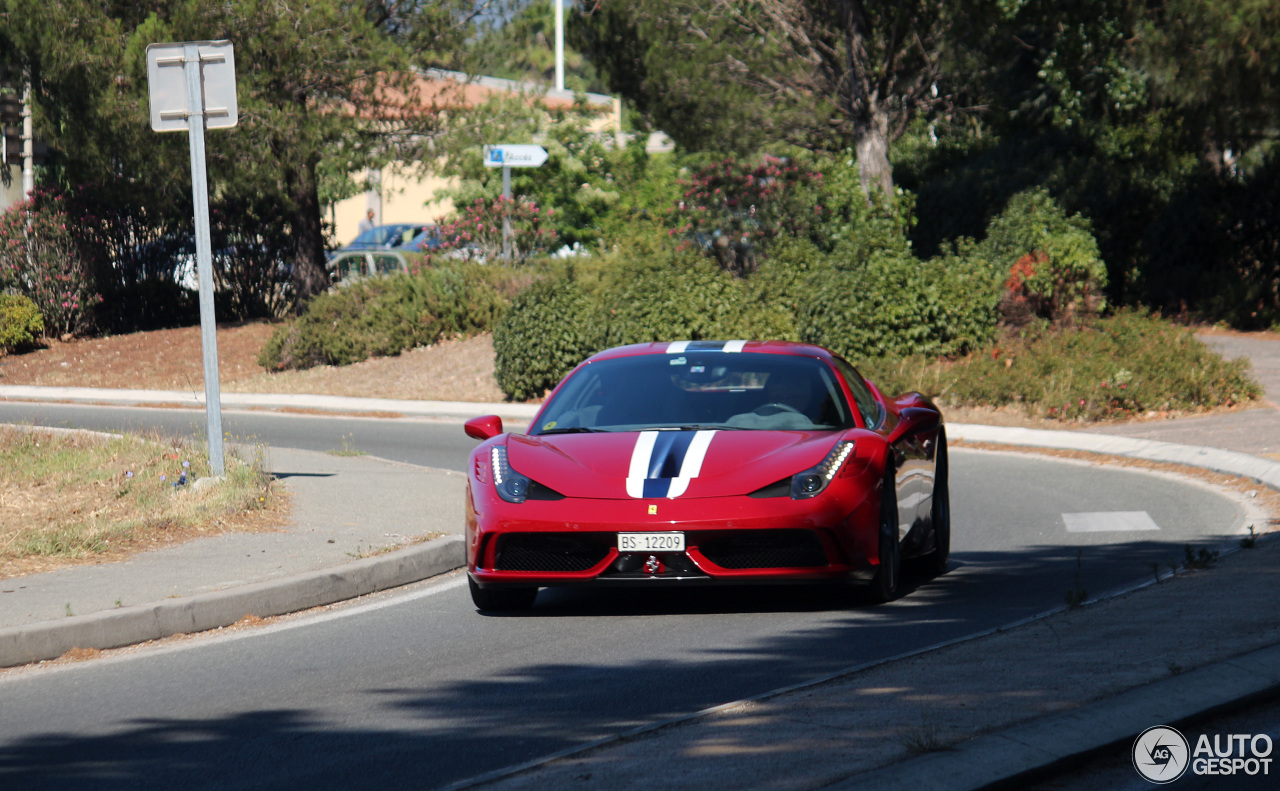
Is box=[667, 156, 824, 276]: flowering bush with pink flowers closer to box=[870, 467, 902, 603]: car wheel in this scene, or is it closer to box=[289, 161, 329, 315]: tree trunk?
box=[289, 161, 329, 315]: tree trunk

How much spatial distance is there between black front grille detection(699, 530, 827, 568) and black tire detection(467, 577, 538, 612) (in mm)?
1092

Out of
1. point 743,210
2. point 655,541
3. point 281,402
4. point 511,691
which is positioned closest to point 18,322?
point 281,402

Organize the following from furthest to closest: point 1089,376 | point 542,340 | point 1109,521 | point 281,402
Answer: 1. point 281,402
2. point 542,340
3. point 1089,376
4. point 1109,521

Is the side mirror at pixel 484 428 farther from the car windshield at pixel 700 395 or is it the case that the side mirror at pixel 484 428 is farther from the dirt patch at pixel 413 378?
the dirt patch at pixel 413 378

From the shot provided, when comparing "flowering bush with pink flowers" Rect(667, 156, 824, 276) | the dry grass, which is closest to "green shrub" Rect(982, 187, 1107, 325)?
"flowering bush with pink flowers" Rect(667, 156, 824, 276)

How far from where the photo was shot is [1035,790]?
4.61m

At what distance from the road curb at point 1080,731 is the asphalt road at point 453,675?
784 millimetres

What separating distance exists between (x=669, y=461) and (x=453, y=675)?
160cm

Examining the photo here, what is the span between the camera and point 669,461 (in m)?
7.55

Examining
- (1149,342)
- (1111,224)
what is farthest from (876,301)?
(1111,224)

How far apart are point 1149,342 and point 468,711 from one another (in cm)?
1520

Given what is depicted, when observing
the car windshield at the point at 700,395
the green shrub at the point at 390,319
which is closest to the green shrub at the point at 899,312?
the green shrub at the point at 390,319

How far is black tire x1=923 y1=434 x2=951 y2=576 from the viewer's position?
29.5 feet

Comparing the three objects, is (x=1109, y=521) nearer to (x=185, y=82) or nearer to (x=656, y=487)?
(x=656, y=487)
